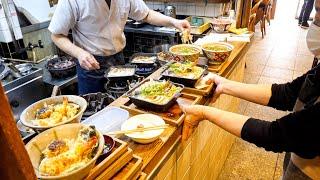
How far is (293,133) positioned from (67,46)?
1835 millimetres

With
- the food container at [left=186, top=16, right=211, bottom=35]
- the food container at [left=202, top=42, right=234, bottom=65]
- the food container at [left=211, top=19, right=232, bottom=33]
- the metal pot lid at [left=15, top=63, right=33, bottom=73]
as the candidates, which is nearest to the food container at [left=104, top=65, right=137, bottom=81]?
the food container at [left=202, top=42, right=234, bottom=65]

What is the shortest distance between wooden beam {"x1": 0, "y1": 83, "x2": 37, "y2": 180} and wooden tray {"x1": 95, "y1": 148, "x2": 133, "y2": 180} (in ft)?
1.28

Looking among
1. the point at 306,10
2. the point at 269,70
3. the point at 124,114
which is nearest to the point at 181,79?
the point at 124,114

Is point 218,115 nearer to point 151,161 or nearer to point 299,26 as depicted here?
point 151,161

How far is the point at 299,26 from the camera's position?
29.0 ft

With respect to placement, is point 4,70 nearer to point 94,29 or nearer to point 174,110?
point 94,29

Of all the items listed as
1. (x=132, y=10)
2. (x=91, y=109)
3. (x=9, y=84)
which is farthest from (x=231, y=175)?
(x=9, y=84)

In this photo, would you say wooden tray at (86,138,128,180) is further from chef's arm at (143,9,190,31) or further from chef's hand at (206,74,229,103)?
chef's arm at (143,9,190,31)

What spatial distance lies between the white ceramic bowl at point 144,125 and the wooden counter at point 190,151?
4cm

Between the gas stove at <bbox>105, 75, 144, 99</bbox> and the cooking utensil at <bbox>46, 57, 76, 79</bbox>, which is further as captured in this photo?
the cooking utensil at <bbox>46, 57, 76, 79</bbox>

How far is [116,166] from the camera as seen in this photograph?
1.00 meters

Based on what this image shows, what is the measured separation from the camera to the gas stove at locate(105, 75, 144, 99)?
2025 mm

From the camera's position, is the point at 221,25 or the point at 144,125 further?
the point at 221,25

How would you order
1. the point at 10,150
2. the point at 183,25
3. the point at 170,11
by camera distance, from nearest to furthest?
the point at 10,150 → the point at 183,25 → the point at 170,11
